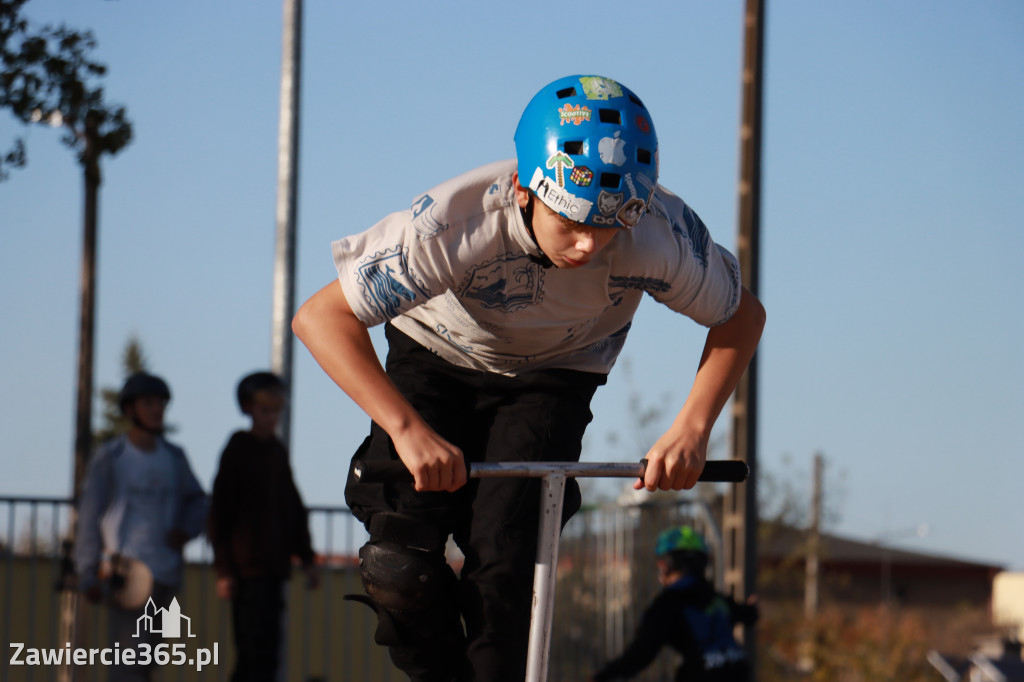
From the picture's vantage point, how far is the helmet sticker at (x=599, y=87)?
10.7 ft

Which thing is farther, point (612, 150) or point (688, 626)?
point (688, 626)

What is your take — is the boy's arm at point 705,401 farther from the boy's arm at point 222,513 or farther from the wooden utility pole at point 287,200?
the wooden utility pole at point 287,200

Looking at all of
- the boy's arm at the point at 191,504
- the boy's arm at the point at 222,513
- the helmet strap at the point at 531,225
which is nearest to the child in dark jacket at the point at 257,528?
the boy's arm at the point at 222,513

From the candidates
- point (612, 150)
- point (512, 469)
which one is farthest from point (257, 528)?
point (612, 150)

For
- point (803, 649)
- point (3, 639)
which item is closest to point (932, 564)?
point (803, 649)

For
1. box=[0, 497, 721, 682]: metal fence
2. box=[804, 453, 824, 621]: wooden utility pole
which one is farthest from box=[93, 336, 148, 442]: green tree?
box=[0, 497, 721, 682]: metal fence

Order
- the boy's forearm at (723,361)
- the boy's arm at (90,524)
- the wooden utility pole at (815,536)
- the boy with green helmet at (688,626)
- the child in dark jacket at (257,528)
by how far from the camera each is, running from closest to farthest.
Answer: the boy's forearm at (723,361) → the boy's arm at (90,524) → the child in dark jacket at (257,528) → the boy with green helmet at (688,626) → the wooden utility pole at (815,536)

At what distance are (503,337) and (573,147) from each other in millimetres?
758

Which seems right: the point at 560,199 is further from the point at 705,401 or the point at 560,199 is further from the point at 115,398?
the point at 115,398

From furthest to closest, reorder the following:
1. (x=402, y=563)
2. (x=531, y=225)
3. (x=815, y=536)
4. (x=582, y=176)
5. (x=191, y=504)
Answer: (x=815, y=536) → (x=191, y=504) → (x=402, y=563) → (x=531, y=225) → (x=582, y=176)

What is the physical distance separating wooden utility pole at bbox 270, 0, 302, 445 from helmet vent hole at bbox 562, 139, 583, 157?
6574 mm

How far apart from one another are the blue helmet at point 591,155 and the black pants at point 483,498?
2.73ft

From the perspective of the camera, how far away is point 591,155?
124 inches

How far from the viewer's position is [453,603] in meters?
3.75
